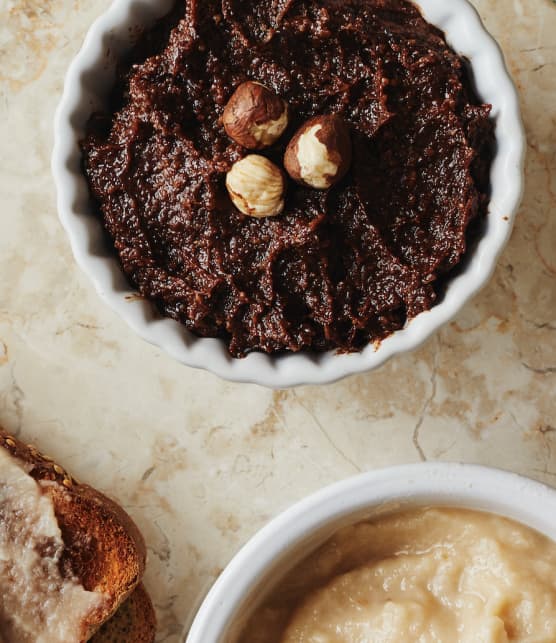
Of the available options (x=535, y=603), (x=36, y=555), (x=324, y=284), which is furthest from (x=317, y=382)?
(x=36, y=555)

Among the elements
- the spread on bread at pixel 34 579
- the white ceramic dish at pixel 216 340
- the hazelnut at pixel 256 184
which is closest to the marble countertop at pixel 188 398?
the spread on bread at pixel 34 579

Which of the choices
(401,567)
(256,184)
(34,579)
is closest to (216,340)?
(256,184)

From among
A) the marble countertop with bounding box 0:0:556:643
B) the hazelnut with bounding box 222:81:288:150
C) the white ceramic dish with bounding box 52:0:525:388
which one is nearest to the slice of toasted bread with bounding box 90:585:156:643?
the marble countertop with bounding box 0:0:556:643

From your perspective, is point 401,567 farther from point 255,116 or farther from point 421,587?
point 255,116

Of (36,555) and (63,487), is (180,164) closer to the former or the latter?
(63,487)

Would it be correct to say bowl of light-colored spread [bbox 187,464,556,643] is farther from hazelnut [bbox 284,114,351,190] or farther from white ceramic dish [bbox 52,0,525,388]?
hazelnut [bbox 284,114,351,190]

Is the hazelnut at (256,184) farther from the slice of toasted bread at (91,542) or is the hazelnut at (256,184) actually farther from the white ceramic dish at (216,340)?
the slice of toasted bread at (91,542)
